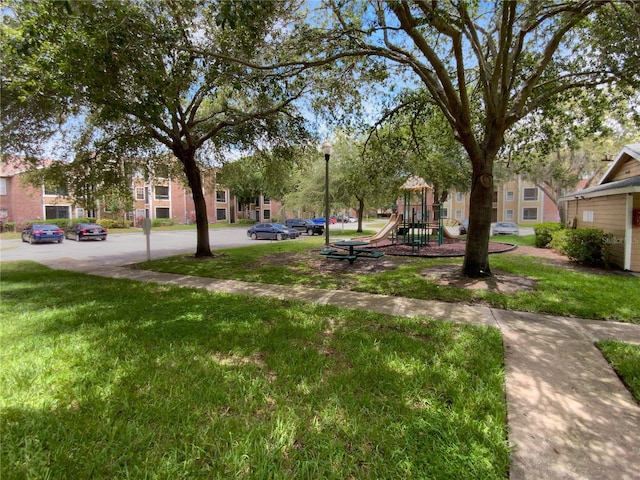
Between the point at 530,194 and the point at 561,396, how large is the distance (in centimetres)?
5645

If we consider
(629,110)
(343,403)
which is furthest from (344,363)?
(629,110)

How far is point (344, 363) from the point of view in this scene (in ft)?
11.8

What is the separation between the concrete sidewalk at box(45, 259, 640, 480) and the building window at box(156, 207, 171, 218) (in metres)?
50.2

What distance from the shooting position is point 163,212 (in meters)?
49.7

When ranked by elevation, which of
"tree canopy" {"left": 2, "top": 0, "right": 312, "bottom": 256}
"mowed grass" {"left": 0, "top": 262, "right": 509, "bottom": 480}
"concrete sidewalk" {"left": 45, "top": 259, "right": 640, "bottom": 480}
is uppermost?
"tree canopy" {"left": 2, "top": 0, "right": 312, "bottom": 256}

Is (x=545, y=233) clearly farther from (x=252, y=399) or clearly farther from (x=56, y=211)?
(x=56, y=211)

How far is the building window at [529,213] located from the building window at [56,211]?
211ft

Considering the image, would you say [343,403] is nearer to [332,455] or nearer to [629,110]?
[332,455]

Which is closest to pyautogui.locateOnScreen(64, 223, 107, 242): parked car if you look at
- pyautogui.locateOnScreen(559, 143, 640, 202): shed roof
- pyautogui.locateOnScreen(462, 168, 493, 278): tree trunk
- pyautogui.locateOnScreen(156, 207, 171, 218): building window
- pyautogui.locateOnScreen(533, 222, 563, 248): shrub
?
pyautogui.locateOnScreen(156, 207, 171, 218): building window

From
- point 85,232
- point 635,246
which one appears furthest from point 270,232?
point 635,246

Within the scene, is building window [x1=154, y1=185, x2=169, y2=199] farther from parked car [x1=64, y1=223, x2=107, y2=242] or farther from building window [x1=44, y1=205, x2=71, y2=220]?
parked car [x1=64, y1=223, x2=107, y2=242]

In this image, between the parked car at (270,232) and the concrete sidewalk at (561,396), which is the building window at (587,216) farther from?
the parked car at (270,232)

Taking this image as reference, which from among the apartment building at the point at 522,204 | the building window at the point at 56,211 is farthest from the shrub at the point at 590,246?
the building window at the point at 56,211

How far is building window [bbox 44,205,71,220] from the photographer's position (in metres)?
39.8
